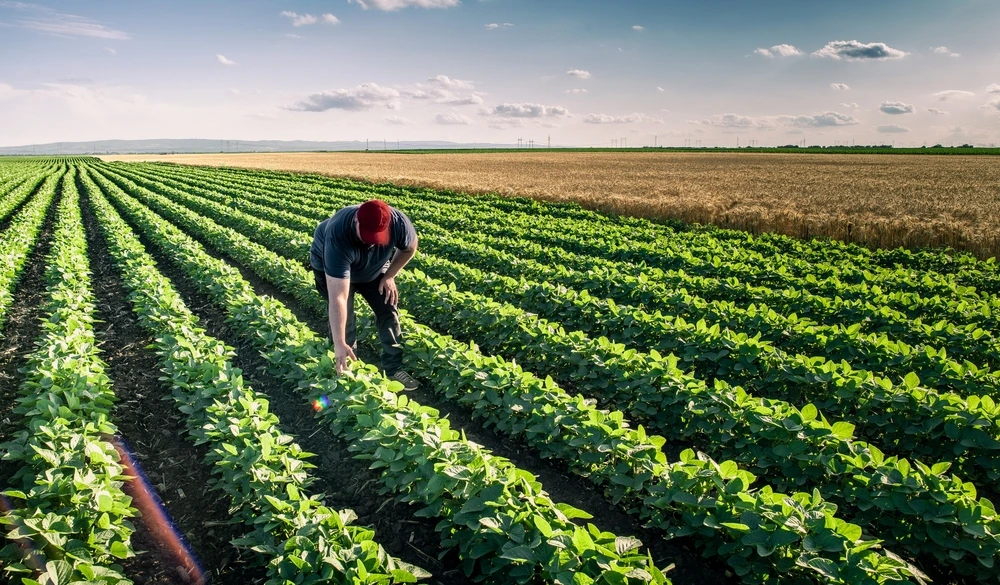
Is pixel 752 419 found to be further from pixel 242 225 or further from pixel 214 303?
pixel 242 225

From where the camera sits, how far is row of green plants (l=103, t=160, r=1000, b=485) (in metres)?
4.14

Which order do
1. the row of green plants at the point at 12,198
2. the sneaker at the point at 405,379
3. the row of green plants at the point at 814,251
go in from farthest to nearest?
1. the row of green plants at the point at 12,198
2. the row of green plants at the point at 814,251
3. the sneaker at the point at 405,379

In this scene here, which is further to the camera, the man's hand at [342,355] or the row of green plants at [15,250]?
the row of green plants at [15,250]

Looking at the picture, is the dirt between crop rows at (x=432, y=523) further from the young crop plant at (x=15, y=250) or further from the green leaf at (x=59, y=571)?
the young crop plant at (x=15, y=250)

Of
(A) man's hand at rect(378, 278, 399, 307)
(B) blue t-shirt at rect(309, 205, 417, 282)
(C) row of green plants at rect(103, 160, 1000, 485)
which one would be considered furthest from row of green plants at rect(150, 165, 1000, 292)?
(B) blue t-shirt at rect(309, 205, 417, 282)

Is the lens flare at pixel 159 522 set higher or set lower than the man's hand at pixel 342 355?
lower

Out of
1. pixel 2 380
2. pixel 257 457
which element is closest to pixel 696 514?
pixel 257 457

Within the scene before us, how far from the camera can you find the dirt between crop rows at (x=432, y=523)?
3.55 metres

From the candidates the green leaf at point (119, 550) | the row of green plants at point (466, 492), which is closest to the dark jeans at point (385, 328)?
the row of green plants at point (466, 492)

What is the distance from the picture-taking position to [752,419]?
13.6ft

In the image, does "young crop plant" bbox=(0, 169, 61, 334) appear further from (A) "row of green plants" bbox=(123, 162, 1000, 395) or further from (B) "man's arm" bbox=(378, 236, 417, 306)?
(A) "row of green plants" bbox=(123, 162, 1000, 395)

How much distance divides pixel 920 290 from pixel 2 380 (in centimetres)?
1236

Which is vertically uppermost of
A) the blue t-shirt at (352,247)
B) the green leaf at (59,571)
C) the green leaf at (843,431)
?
the blue t-shirt at (352,247)

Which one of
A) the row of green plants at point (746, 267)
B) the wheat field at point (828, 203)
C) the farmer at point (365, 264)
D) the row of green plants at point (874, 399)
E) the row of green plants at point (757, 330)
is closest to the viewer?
the row of green plants at point (874, 399)
